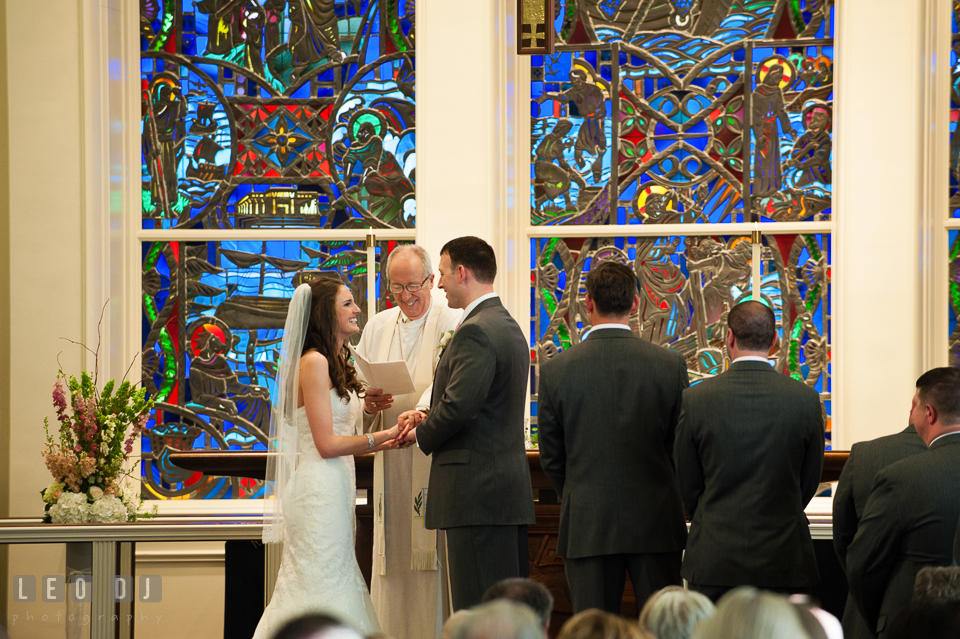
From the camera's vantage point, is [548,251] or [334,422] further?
[548,251]

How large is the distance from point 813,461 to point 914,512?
0.48 meters

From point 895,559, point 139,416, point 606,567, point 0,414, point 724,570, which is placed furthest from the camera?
point 0,414

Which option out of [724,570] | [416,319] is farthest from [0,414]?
[724,570]

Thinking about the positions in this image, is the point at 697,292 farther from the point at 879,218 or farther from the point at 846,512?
the point at 846,512

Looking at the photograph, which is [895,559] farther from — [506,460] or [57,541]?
[57,541]

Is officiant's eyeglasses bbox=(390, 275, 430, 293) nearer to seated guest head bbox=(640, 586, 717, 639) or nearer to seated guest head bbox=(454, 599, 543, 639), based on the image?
seated guest head bbox=(640, 586, 717, 639)

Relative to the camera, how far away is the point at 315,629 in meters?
1.37

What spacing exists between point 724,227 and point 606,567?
9.97 feet

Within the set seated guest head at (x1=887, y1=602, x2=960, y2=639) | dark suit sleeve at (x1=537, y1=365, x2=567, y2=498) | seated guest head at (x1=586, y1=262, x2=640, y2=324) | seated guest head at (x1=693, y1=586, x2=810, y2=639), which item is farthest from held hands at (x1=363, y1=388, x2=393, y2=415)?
seated guest head at (x1=693, y1=586, x2=810, y2=639)

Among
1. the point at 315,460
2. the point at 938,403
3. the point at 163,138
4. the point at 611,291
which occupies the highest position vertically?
the point at 163,138

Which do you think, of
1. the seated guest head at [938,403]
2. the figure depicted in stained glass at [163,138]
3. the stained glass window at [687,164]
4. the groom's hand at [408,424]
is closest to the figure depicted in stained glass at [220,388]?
the figure depicted in stained glass at [163,138]

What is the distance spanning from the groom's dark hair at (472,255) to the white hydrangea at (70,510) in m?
2.21

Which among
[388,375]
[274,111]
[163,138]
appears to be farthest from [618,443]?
[163,138]

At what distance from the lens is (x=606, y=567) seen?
136 inches
